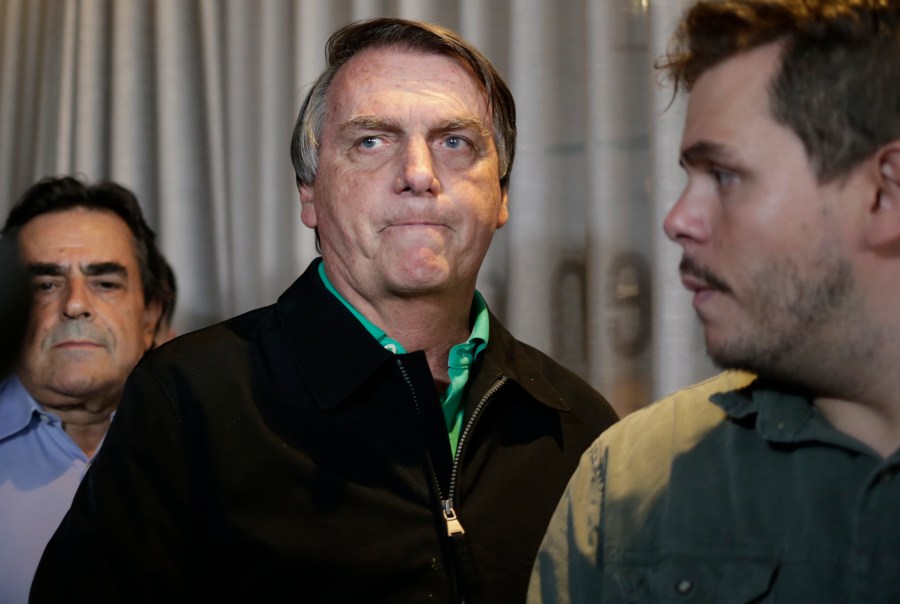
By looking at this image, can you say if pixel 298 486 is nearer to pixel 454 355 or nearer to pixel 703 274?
pixel 454 355

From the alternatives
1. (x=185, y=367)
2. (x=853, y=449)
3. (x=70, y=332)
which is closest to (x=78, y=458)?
(x=70, y=332)

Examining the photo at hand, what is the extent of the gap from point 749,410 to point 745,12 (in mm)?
419

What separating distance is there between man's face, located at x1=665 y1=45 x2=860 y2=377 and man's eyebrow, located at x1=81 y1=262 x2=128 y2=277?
129 cm

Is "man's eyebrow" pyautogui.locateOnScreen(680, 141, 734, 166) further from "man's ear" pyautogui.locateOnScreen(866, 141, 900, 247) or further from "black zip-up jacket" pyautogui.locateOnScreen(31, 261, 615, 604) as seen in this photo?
"black zip-up jacket" pyautogui.locateOnScreen(31, 261, 615, 604)

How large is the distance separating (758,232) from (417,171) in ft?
1.95

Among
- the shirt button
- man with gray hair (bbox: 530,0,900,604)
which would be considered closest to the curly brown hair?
man with gray hair (bbox: 530,0,900,604)

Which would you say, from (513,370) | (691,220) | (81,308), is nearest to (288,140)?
(81,308)

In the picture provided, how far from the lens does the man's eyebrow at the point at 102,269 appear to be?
2.00m

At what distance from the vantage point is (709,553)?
109cm

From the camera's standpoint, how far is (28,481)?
185 centimetres

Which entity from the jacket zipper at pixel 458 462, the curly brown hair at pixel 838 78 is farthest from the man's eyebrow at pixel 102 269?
the curly brown hair at pixel 838 78

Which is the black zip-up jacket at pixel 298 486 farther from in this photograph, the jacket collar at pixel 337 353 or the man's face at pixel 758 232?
the man's face at pixel 758 232

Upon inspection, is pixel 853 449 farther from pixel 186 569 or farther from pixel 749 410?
pixel 186 569

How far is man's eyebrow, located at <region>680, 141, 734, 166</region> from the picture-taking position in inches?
40.8
